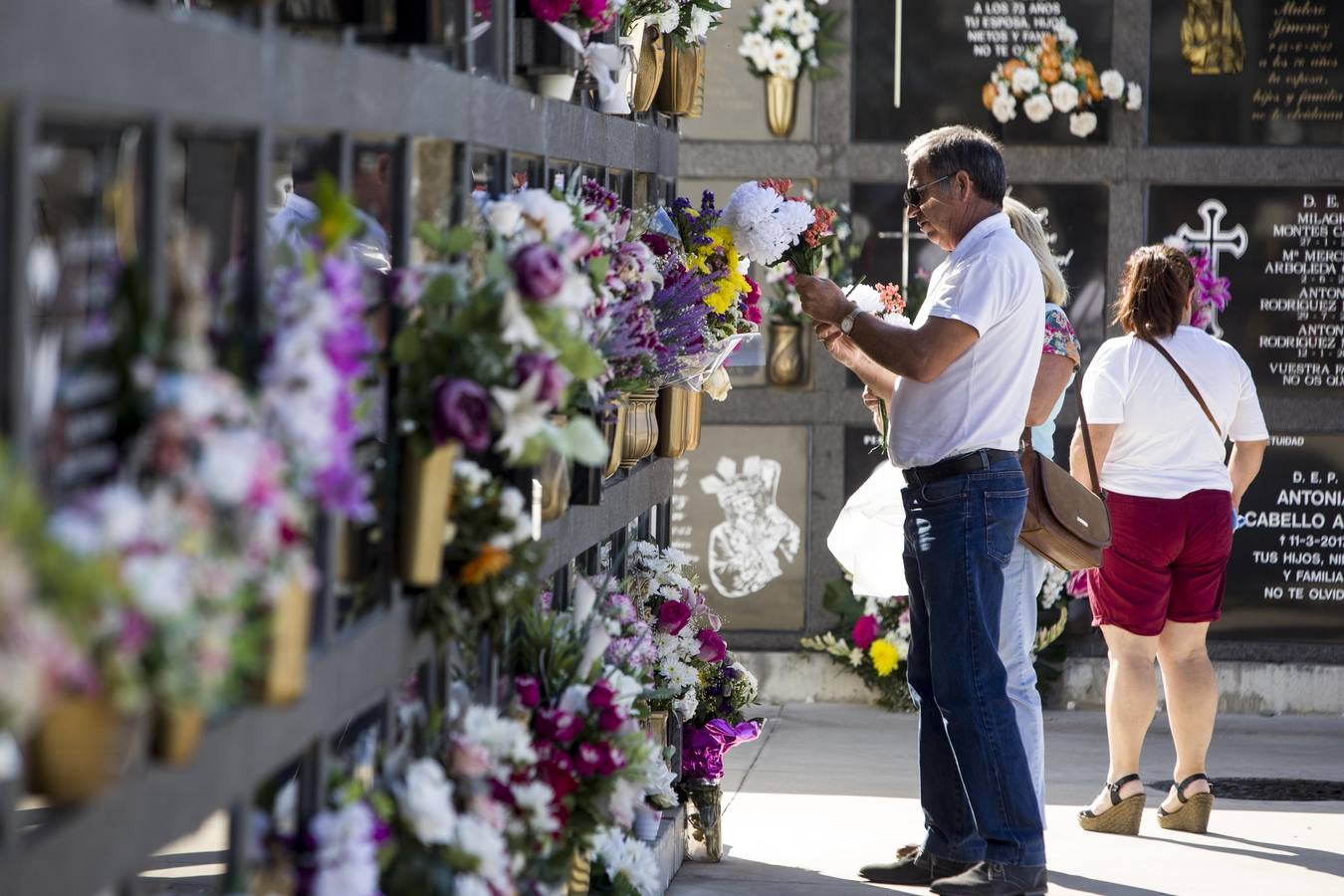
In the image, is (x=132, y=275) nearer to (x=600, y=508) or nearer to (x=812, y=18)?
(x=600, y=508)

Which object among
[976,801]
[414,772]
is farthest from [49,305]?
[976,801]

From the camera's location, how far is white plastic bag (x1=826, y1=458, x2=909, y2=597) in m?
4.13

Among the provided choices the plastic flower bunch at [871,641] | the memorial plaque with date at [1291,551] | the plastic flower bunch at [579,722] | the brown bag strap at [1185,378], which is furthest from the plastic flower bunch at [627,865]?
the memorial plaque with date at [1291,551]

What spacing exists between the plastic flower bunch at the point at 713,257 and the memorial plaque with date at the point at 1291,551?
303cm

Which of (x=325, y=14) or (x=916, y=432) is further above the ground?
(x=325, y=14)

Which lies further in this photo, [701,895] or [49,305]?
[701,895]

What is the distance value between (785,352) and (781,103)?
2.87 feet

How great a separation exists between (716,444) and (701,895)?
2594mm

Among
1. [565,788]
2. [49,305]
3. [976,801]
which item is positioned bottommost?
[976,801]

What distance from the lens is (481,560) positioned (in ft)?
7.22

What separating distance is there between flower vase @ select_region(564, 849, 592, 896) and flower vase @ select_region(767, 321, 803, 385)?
339 cm

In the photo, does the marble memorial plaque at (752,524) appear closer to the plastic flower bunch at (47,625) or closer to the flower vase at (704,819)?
the flower vase at (704,819)

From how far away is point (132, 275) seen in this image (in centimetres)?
144

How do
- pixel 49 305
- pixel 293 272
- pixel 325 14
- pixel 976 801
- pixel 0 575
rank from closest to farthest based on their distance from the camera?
pixel 0 575 → pixel 49 305 → pixel 293 272 → pixel 325 14 → pixel 976 801
